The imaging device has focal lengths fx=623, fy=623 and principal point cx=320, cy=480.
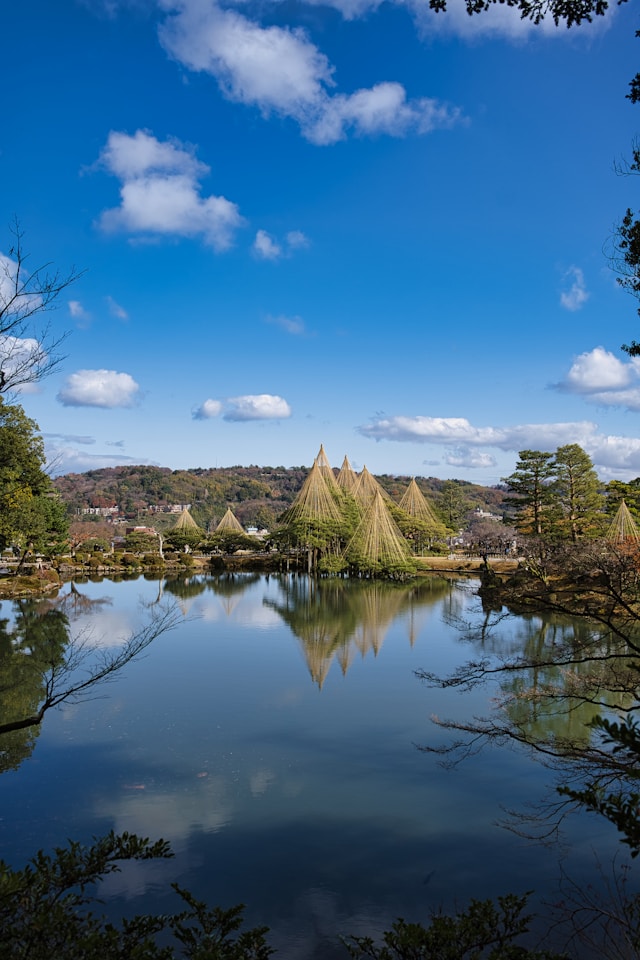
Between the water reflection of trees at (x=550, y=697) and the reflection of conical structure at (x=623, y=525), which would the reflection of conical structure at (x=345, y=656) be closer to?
the water reflection of trees at (x=550, y=697)

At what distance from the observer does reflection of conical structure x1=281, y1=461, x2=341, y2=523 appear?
94.7ft

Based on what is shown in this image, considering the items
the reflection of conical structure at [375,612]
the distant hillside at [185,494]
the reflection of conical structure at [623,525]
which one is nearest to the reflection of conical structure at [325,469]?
the reflection of conical structure at [375,612]

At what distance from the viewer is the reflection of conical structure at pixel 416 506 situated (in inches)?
1422

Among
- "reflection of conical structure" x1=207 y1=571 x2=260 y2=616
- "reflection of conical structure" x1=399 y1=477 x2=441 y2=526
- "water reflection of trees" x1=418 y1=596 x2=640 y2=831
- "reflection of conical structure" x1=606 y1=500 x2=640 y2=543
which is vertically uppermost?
"reflection of conical structure" x1=399 y1=477 x2=441 y2=526

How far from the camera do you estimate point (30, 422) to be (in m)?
18.3

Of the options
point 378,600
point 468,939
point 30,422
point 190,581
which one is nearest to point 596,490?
point 378,600

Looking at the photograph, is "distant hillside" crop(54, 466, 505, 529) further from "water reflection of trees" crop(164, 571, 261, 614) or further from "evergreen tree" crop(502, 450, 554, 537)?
"evergreen tree" crop(502, 450, 554, 537)

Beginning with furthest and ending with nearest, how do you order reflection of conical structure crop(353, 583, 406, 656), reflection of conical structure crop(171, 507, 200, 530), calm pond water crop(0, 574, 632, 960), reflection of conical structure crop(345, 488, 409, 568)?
reflection of conical structure crop(171, 507, 200, 530)
reflection of conical structure crop(345, 488, 409, 568)
reflection of conical structure crop(353, 583, 406, 656)
calm pond water crop(0, 574, 632, 960)

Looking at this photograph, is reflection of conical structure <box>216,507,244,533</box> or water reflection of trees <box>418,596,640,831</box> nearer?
water reflection of trees <box>418,596,640,831</box>

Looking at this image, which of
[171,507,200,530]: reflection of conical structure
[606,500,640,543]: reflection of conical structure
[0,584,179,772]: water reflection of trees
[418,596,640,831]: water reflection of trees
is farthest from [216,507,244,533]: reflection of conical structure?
[418,596,640,831]: water reflection of trees

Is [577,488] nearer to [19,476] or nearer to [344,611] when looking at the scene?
[344,611]

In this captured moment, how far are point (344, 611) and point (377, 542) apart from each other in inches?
345

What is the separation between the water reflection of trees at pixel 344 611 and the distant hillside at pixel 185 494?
29568 mm

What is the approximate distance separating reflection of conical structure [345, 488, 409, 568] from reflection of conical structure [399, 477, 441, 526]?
8.03 metres
